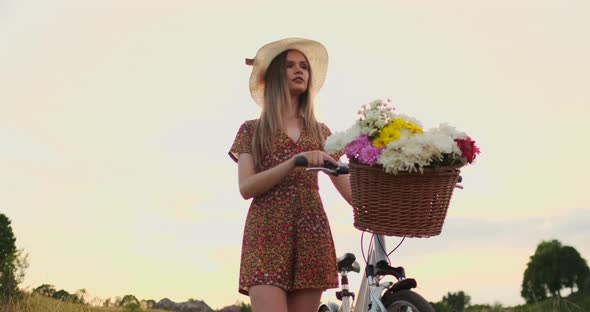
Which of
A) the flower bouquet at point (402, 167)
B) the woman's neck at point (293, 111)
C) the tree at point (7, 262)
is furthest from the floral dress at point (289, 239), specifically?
the tree at point (7, 262)

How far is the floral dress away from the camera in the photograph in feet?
16.9

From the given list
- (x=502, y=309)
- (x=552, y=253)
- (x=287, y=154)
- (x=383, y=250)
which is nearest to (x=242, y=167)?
(x=287, y=154)

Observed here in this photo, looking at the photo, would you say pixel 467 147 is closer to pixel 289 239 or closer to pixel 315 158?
pixel 315 158

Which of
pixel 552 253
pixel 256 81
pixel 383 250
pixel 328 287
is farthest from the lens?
pixel 552 253

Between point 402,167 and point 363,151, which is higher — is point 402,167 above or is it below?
below

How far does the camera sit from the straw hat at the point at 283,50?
5.74m

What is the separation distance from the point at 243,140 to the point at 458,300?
581 cm

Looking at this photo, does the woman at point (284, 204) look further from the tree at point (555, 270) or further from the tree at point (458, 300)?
the tree at point (555, 270)

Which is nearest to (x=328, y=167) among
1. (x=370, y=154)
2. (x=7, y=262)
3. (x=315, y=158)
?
(x=315, y=158)

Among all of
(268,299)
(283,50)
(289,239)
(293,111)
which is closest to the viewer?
(268,299)

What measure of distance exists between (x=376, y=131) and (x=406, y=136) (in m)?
0.21

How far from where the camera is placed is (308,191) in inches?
210

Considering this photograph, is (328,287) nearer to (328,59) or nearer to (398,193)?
(398,193)

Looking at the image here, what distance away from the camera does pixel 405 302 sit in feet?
14.5
